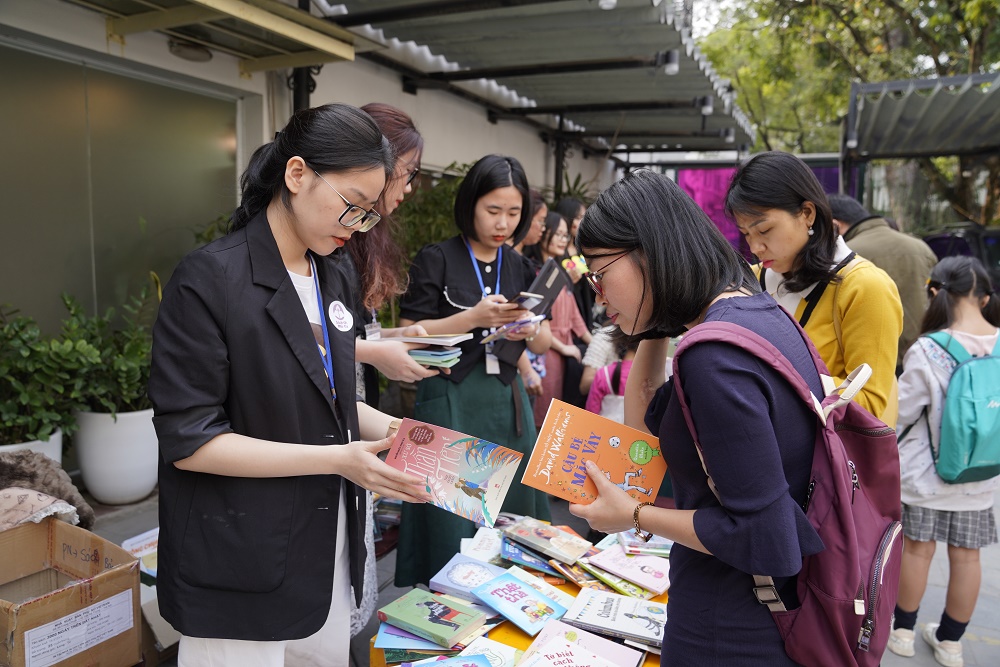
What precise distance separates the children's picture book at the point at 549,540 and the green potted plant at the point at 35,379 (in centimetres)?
247

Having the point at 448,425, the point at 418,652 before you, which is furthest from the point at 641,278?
the point at 448,425

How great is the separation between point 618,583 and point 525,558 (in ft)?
1.07

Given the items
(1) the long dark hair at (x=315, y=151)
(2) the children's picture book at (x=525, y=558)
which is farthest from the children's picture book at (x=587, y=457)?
(2) the children's picture book at (x=525, y=558)

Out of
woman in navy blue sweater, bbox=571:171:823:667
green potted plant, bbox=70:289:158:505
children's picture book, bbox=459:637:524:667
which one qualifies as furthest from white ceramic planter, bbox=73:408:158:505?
woman in navy blue sweater, bbox=571:171:823:667

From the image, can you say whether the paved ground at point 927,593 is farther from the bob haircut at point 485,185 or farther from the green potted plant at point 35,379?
the bob haircut at point 485,185

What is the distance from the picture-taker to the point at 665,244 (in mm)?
1293

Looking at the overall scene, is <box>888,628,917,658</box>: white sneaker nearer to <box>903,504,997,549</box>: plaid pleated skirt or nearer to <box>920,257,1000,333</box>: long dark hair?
<box>903,504,997,549</box>: plaid pleated skirt

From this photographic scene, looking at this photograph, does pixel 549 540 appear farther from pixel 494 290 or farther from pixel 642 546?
pixel 494 290

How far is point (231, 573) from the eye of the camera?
1410 millimetres

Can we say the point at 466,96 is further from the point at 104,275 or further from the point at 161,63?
the point at 104,275

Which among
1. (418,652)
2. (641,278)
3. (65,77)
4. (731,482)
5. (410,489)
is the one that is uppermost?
(65,77)

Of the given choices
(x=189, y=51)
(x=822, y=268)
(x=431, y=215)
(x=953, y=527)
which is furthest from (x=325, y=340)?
(x=431, y=215)

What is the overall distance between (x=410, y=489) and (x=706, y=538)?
62 centimetres

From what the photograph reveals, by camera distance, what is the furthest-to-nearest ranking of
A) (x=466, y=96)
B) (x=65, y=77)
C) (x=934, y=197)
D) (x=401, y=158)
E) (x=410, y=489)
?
(x=934, y=197) → (x=466, y=96) → (x=65, y=77) → (x=401, y=158) → (x=410, y=489)
